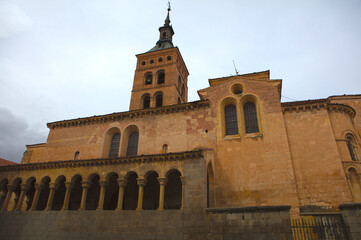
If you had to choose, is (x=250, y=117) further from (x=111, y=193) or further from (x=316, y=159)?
(x=111, y=193)

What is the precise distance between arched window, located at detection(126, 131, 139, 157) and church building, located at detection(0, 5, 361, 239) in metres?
0.10

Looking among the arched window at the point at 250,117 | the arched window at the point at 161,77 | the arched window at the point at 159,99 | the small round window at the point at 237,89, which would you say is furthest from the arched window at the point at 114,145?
the arched window at the point at 250,117

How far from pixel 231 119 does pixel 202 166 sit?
6.48 metres

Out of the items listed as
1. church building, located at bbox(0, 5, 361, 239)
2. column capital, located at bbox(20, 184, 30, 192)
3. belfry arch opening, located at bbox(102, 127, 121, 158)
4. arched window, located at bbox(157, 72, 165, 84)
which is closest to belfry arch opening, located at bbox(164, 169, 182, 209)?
church building, located at bbox(0, 5, 361, 239)

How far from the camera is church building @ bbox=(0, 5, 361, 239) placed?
13633 mm

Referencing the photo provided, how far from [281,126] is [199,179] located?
7758 millimetres

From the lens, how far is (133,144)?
2145 centimetres

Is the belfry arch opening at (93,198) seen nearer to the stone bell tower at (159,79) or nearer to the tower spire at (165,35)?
the stone bell tower at (159,79)

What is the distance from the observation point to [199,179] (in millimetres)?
13445

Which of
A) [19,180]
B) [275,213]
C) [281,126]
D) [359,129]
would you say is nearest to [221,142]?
[281,126]

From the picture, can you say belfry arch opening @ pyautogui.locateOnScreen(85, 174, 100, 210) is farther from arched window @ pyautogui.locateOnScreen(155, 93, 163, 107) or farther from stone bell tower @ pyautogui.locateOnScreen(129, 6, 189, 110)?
arched window @ pyautogui.locateOnScreen(155, 93, 163, 107)

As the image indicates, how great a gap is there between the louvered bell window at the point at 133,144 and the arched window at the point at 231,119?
27.0 feet

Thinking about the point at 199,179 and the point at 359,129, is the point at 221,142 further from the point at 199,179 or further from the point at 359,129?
the point at 359,129

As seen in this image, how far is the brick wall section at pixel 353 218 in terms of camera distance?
987 cm
